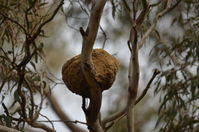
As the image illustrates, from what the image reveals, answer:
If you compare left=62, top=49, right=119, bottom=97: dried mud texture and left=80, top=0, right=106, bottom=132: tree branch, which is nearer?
left=80, top=0, right=106, bottom=132: tree branch

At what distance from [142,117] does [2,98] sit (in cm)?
225

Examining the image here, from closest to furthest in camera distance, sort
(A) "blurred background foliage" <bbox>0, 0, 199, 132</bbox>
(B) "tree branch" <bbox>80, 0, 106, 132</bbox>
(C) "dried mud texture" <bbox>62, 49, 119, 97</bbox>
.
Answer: (B) "tree branch" <bbox>80, 0, 106, 132</bbox>
(C) "dried mud texture" <bbox>62, 49, 119, 97</bbox>
(A) "blurred background foliage" <bbox>0, 0, 199, 132</bbox>

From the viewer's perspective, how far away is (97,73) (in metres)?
1.48

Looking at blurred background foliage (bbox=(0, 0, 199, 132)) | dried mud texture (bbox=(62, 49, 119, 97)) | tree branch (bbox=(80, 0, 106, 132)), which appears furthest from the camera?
blurred background foliage (bbox=(0, 0, 199, 132))

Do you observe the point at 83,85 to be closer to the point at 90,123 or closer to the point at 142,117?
the point at 90,123

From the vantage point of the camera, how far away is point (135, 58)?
159 cm

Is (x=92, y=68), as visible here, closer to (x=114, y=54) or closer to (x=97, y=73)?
(x=97, y=73)

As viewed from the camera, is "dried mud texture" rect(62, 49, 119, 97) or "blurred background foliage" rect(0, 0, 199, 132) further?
"blurred background foliage" rect(0, 0, 199, 132)

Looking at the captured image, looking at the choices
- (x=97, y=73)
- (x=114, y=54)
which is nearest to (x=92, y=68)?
(x=97, y=73)

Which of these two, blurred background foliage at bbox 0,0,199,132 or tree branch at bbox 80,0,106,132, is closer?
tree branch at bbox 80,0,106,132

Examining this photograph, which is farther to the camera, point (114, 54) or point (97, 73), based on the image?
point (114, 54)

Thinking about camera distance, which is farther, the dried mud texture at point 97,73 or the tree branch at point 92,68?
the dried mud texture at point 97,73

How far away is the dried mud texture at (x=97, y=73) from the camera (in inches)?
58.6

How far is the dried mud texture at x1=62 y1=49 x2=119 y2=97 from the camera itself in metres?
1.49
